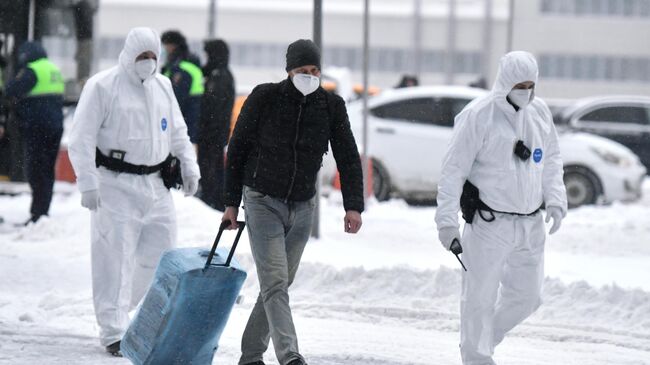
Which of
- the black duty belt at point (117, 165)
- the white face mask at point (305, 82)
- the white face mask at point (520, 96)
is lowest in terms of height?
the black duty belt at point (117, 165)

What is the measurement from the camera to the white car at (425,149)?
57.3 ft

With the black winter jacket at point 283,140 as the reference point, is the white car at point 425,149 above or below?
below

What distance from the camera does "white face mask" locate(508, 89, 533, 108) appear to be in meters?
7.02

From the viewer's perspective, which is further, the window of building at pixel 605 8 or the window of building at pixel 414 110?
the window of building at pixel 605 8

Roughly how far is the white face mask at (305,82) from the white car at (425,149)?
34.6ft

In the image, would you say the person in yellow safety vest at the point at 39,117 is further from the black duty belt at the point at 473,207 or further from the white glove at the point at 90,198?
the black duty belt at the point at 473,207

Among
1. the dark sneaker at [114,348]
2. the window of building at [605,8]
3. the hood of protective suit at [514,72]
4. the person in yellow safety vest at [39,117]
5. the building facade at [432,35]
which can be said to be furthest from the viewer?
the window of building at [605,8]

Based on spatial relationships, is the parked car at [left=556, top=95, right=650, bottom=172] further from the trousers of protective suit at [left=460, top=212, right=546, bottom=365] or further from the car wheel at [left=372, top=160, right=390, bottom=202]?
the trousers of protective suit at [left=460, top=212, right=546, bottom=365]

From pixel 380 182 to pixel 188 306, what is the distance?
11.2m

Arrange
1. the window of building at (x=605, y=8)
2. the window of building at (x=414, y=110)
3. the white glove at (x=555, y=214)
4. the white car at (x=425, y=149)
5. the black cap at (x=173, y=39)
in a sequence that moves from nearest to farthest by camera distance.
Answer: the white glove at (x=555, y=214) < the black cap at (x=173, y=39) < the white car at (x=425, y=149) < the window of building at (x=414, y=110) < the window of building at (x=605, y=8)

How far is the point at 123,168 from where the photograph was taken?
7766mm

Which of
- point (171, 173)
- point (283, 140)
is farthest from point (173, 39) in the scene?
point (283, 140)

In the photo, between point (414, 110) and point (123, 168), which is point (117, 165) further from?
point (414, 110)

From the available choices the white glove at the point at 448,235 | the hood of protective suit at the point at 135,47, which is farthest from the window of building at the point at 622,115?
the white glove at the point at 448,235
